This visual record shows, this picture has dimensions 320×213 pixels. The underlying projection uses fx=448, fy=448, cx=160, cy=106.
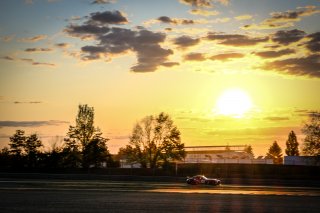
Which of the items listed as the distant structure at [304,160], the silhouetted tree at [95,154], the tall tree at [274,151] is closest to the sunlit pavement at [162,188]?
the distant structure at [304,160]

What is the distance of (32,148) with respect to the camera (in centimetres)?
10188

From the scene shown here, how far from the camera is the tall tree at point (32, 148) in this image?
322 feet

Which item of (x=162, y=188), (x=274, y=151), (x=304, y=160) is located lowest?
(x=162, y=188)

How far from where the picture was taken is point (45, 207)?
946 inches

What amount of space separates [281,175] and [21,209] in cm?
6792

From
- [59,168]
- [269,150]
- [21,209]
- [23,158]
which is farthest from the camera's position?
[269,150]

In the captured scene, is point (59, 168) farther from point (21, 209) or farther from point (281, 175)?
point (21, 209)

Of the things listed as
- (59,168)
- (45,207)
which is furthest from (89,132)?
(45,207)

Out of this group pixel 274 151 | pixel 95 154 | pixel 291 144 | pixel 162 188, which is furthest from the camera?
pixel 274 151

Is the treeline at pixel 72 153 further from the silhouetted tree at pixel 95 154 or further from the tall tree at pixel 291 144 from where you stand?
the tall tree at pixel 291 144

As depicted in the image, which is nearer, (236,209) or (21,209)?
(21,209)

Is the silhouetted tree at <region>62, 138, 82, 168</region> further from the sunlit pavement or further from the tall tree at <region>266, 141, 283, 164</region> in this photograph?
the tall tree at <region>266, 141, 283, 164</region>

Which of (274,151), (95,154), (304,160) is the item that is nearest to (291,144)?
(274,151)

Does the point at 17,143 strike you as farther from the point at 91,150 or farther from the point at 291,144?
the point at 291,144
